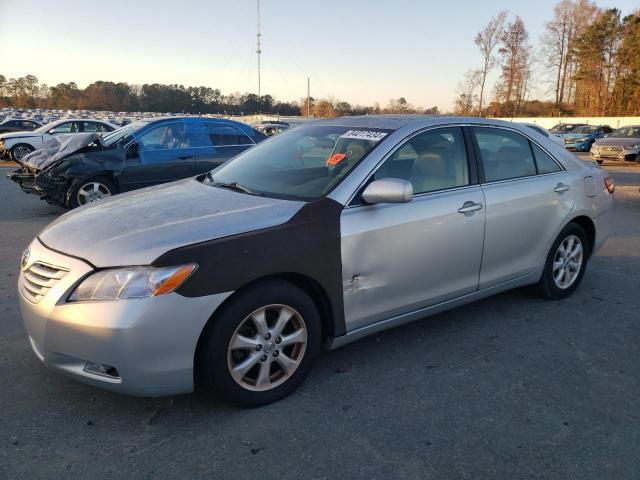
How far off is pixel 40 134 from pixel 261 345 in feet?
59.1

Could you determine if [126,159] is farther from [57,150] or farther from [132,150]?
[57,150]

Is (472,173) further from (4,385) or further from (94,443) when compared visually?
(4,385)

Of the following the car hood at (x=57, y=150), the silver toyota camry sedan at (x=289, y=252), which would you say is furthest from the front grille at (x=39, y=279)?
the car hood at (x=57, y=150)

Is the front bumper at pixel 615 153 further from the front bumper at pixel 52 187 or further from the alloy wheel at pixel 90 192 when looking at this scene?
the front bumper at pixel 52 187

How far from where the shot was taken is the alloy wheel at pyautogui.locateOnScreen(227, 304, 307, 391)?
276cm

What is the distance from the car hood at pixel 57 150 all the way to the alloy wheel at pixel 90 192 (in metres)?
0.74

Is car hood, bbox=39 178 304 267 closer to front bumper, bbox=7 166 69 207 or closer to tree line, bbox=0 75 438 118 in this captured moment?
front bumper, bbox=7 166 69 207

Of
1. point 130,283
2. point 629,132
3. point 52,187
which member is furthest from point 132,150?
point 629,132

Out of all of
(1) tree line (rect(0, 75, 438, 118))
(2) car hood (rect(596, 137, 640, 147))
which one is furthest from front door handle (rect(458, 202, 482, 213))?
(1) tree line (rect(0, 75, 438, 118))

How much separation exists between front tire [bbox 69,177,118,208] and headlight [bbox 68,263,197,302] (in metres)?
6.13

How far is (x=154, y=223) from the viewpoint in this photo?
281cm

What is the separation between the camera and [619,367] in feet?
11.2

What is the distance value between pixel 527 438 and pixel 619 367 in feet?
4.03

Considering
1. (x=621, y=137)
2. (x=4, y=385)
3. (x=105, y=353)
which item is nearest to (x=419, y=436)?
(x=105, y=353)
